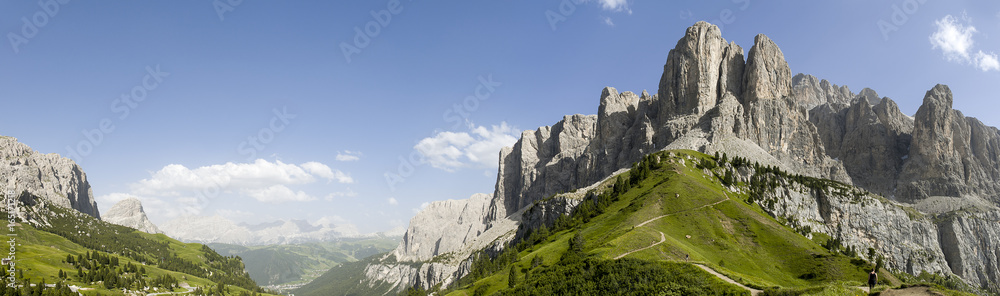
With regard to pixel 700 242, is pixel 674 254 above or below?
below

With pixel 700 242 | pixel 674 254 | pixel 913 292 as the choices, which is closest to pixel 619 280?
pixel 674 254

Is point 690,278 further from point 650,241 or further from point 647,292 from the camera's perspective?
point 650,241

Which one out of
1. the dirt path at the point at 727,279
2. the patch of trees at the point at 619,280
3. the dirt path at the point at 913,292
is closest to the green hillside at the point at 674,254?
the patch of trees at the point at 619,280

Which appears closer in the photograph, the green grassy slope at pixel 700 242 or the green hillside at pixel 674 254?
the green hillside at pixel 674 254

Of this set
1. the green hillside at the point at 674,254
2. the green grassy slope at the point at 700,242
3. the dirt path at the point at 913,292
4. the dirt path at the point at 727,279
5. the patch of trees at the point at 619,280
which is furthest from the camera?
the green grassy slope at the point at 700,242

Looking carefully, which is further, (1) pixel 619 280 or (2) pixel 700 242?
(2) pixel 700 242

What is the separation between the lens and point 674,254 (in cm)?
8619

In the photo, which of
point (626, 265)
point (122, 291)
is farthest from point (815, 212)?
point (122, 291)

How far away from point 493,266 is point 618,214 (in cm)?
4746

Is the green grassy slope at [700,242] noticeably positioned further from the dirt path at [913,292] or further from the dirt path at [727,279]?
the dirt path at [913,292]

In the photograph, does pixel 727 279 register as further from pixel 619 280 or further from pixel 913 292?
pixel 913 292

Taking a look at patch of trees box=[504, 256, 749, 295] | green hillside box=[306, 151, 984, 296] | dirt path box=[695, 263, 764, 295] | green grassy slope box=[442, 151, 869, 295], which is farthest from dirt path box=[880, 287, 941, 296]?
green grassy slope box=[442, 151, 869, 295]

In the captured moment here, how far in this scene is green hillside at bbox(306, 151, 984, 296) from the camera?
235 ft

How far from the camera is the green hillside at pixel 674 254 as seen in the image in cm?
7156
